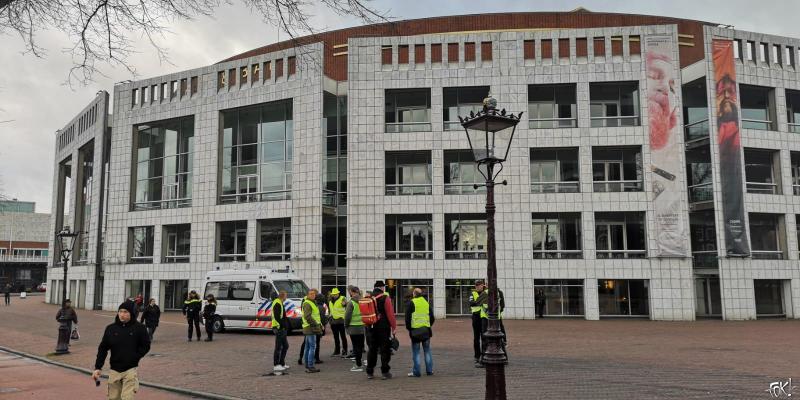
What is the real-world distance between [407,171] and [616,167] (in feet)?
37.7

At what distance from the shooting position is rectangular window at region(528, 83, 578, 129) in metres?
32.0

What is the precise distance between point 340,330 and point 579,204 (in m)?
19.5

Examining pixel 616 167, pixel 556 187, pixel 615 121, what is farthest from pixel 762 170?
pixel 556 187

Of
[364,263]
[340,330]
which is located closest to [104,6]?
[340,330]

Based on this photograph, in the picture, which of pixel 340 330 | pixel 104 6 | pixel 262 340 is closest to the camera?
pixel 104 6

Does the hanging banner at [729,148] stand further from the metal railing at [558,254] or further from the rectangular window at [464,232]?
the rectangular window at [464,232]

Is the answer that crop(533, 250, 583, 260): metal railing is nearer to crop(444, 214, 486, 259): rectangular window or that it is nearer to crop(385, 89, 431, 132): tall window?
crop(444, 214, 486, 259): rectangular window

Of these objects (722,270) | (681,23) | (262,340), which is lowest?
(262,340)

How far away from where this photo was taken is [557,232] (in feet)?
103

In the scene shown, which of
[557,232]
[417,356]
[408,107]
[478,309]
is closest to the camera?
[417,356]

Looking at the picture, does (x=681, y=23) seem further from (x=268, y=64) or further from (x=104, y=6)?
(x=104, y=6)

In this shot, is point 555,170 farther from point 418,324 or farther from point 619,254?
point 418,324

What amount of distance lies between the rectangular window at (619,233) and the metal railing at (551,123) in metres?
5.05

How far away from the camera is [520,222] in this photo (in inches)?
1192
